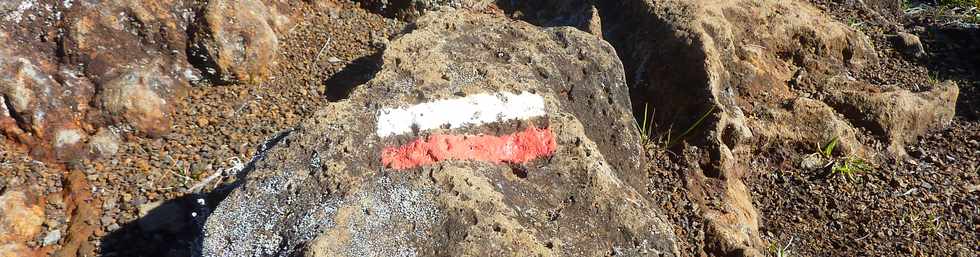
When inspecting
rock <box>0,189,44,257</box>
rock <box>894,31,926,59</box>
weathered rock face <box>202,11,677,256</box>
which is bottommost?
rock <box>0,189,44,257</box>

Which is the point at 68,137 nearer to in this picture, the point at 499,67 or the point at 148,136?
the point at 148,136

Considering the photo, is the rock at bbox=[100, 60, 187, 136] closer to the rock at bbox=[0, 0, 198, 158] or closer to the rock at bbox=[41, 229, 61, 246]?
the rock at bbox=[0, 0, 198, 158]

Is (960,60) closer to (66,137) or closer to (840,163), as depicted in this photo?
(840,163)

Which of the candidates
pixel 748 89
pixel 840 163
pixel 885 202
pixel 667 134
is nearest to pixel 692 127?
pixel 667 134

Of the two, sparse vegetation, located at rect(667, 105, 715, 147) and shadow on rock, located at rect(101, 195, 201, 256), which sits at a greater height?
sparse vegetation, located at rect(667, 105, 715, 147)

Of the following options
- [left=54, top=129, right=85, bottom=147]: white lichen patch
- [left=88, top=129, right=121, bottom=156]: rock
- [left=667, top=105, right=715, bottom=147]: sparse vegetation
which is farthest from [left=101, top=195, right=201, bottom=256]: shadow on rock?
[left=667, top=105, right=715, bottom=147]: sparse vegetation

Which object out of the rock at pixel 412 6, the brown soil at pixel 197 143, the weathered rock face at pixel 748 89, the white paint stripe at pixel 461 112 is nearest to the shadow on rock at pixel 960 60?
the weathered rock face at pixel 748 89

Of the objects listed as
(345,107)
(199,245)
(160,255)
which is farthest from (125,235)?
(345,107)
